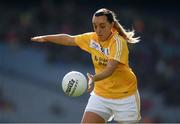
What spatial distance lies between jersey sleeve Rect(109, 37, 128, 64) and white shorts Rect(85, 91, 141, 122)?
1.87ft

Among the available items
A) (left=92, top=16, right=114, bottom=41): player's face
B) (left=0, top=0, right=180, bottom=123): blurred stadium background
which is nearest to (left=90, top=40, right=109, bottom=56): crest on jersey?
(left=92, top=16, right=114, bottom=41): player's face

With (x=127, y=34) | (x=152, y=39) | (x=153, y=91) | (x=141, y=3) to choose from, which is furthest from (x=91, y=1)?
(x=127, y=34)

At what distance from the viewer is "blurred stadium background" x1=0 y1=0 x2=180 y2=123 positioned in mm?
17578

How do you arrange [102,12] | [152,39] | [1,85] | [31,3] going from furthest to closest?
[31,3] < [152,39] < [1,85] < [102,12]

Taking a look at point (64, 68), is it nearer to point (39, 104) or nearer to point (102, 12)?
point (39, 104)

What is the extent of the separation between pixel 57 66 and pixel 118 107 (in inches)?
362

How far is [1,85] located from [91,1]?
5.35 m

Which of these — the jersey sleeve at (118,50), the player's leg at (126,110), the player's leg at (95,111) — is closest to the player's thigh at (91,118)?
the player's leg at (95,111)

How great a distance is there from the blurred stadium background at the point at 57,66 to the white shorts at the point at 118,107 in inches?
316

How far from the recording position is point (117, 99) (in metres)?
9.05

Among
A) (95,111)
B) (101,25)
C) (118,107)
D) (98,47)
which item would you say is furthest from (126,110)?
(101,25)

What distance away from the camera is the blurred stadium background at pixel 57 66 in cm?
1758

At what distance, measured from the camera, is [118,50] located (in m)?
8.78

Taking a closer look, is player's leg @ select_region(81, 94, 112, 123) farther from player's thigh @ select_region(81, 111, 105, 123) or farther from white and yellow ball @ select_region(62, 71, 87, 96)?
white and yellow ball @ select_region(62, 71, 87, 96)
